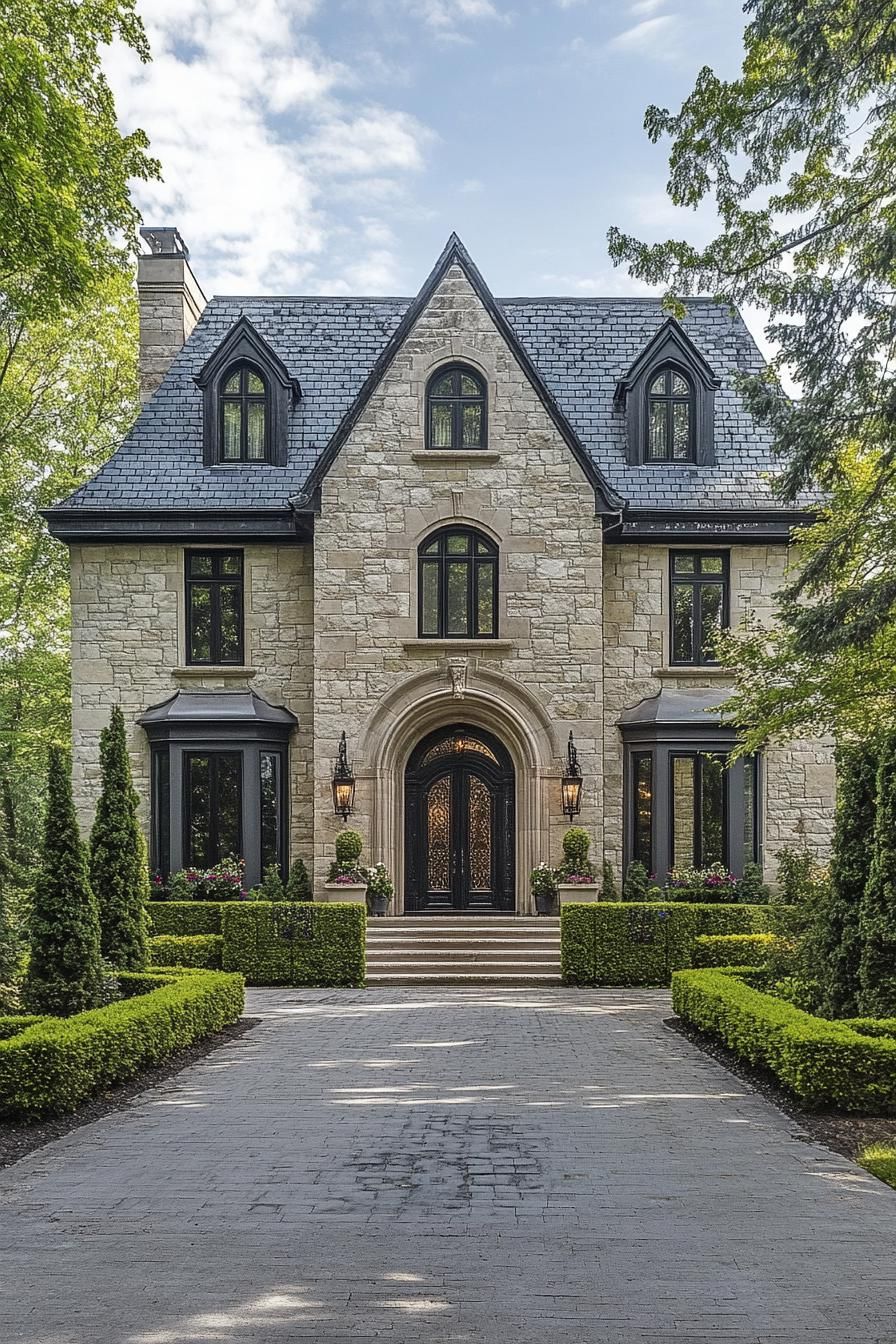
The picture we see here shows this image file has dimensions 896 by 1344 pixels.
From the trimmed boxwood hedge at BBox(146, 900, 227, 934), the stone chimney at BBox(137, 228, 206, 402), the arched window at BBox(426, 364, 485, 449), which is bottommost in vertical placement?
the trimmed boxwood hedge at BBox(146, 900, 227, 934)

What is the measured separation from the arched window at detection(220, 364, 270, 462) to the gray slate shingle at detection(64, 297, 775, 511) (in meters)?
0.43

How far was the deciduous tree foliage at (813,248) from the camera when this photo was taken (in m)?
11.3

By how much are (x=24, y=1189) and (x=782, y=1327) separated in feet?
14.7

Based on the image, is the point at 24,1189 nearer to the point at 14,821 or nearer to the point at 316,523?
the point at 316,523

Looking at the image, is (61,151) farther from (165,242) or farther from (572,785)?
(572,785)

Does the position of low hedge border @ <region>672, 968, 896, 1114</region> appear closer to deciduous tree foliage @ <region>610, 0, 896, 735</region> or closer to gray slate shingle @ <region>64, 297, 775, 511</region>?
deciduous tree foliage @ <region>610, 0, 896, 735</region>

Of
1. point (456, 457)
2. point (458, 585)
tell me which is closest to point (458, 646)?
point (458, 585)

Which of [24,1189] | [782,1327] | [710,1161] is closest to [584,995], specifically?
[710,1161]

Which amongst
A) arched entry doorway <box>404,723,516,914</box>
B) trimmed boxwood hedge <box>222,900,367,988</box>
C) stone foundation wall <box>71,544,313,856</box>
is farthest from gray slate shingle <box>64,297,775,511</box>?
trimmed boxwood hedge <box>222,900,367,988</box>

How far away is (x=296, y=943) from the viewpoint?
54.9ft

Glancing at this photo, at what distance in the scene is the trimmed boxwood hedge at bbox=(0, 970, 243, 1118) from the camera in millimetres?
8602

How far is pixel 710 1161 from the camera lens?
24.7 ft

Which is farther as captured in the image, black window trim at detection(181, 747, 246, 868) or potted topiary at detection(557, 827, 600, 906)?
black window trim at detection(181, 747, 246, 868)

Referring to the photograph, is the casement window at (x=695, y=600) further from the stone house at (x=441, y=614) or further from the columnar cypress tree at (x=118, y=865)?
the columnar cypress tree at (x=118, y=865)
